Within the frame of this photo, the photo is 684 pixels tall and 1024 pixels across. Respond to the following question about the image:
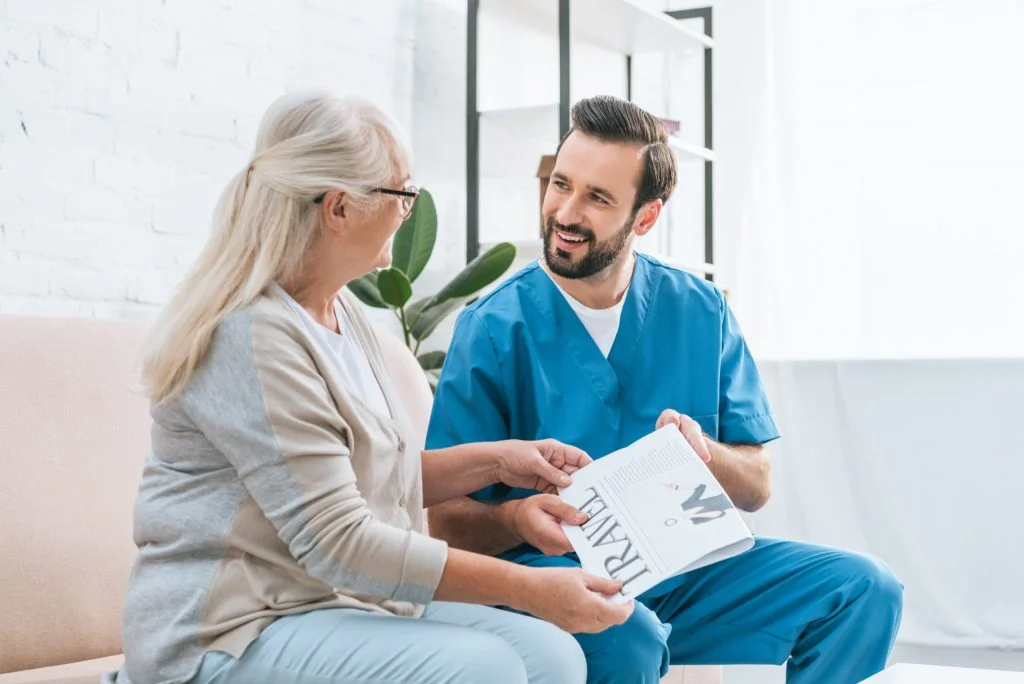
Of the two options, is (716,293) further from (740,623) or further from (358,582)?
(358,582)

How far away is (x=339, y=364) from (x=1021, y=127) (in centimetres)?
261

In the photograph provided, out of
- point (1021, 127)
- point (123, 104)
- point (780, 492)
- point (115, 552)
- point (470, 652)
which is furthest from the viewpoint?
point (780, 492)

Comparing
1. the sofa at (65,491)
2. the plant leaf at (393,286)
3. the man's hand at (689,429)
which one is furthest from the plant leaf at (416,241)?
the man's hand at (689,429)

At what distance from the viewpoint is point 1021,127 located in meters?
3.23

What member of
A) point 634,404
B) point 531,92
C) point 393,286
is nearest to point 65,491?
point 634,404

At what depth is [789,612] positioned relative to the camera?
5.27 ft

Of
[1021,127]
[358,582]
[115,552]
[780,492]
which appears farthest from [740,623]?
[1021,127]

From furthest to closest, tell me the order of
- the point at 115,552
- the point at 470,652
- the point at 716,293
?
the point at 716,293, the point at 115,552, the point at 470,652

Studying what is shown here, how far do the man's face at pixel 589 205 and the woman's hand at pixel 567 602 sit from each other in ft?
2.29

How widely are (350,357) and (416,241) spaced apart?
5.09ft

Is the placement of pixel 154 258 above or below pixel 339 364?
above

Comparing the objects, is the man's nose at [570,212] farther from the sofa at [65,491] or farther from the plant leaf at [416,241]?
the plant leaf at [416,241]

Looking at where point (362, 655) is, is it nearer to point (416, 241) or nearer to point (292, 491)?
point (292, 491)

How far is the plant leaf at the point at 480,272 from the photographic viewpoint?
2777mm
